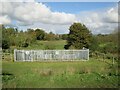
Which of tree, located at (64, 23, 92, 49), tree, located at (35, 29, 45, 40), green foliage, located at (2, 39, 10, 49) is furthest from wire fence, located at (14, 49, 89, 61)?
tree, located at (35, 29, 45, 40)

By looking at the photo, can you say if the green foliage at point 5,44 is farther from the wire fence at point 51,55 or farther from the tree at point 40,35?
the tree at point 40,35

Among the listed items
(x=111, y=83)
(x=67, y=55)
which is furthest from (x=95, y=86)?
(x=67, y=55)

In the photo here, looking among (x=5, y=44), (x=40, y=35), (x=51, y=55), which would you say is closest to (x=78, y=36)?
(x=51, y=55)

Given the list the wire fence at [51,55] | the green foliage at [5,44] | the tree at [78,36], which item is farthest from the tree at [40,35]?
the wire fence at [51,55]

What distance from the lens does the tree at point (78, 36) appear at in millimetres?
36894

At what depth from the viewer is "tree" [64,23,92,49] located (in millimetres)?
36894

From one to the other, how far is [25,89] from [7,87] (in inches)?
27.7

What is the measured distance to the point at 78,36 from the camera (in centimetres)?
3825

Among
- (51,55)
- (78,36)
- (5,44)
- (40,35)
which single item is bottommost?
(51,55)

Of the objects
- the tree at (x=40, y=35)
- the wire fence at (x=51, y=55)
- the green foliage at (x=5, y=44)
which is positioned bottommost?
the wire fence at (x=51, y=55)

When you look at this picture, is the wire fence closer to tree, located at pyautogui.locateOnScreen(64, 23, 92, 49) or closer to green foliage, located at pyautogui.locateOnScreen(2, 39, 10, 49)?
green foliage, located at pyautogui.locateOnScreen(2, 39, 10, 49)

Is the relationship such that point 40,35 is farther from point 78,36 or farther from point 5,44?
point 5,44

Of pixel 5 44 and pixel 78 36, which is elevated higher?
pixel 78 36

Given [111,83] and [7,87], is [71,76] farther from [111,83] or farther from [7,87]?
[7,87]
